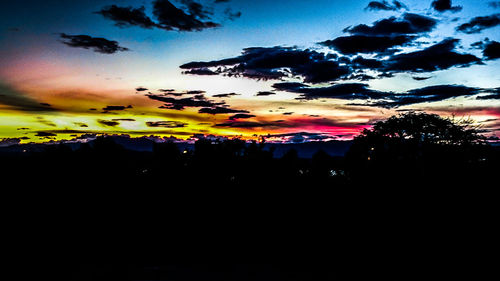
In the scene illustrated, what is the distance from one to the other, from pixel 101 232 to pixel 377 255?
36.3 feet

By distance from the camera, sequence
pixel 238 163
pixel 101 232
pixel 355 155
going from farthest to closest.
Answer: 1. pixel 355 155
2. pixel 238 163
3. pixel 101 232

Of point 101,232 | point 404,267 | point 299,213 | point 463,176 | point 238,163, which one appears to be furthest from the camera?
point 238,163

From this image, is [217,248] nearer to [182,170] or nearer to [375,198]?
[182,170]

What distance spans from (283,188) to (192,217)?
14.1 feet

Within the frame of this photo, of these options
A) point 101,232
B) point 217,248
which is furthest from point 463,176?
point 101,232

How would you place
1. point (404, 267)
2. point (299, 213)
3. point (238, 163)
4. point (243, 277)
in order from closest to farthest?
point (243, 277), point (404, 267), point (299, 213), point (238, 163)

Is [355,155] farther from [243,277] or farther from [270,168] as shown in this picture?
[243,277]

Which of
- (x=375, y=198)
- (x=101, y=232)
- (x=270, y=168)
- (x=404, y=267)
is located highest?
(x=270, y=168)

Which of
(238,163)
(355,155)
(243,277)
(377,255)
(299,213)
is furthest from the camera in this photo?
(355,155)

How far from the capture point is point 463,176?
16078mm

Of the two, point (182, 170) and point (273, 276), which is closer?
point (273, 276)

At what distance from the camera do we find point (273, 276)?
11125 mm

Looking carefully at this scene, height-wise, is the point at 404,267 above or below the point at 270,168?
below

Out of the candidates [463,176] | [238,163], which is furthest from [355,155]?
[238,163]
